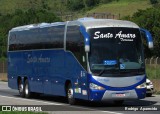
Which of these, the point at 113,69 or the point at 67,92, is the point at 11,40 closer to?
the point at 67,92

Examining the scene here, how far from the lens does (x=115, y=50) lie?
71.6 ft

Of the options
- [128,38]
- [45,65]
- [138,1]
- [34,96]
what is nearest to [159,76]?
[34,96]

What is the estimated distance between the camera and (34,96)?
2984 cm

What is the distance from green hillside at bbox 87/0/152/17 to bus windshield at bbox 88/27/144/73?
120 meters

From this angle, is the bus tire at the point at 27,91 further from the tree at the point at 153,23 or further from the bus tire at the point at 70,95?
the tree at the point at 153,23

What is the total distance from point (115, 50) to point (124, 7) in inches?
5151

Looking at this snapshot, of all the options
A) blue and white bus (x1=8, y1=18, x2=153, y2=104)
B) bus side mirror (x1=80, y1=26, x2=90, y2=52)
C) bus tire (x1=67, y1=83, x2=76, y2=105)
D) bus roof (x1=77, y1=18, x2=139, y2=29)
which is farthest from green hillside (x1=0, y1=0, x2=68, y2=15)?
bus side mirror (x1=80, y1=26, x2=90, y2=52)

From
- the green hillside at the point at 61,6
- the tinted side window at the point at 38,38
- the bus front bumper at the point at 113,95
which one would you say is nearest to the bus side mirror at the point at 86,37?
the bus front bumper at the point at 113,95

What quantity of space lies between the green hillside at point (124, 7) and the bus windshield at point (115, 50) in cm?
12044

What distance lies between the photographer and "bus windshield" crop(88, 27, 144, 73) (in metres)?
21.6

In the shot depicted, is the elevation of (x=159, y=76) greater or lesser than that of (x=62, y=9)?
greater

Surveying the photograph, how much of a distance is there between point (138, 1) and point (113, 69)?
141m

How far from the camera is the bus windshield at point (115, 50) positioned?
21.6 meters

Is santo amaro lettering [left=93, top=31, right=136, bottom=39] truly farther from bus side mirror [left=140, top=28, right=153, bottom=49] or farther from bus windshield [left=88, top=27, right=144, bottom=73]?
bus side mirror [left=140, top=28, right=153, bottom=49]
